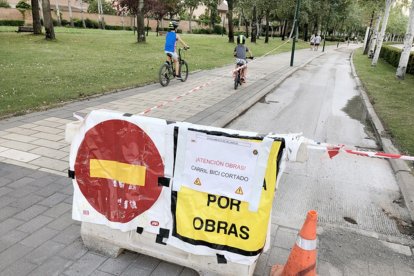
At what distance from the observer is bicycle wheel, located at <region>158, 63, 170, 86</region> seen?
38.7ft

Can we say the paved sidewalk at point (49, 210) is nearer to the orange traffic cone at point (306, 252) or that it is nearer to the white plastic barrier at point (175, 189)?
the white plastic barrier at point (175, 189)

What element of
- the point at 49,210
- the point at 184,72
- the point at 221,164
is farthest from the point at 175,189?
the point at 184,72

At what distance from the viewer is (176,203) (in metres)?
3.19

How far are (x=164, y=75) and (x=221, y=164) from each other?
30.9ft

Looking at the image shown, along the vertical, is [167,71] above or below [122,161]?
below

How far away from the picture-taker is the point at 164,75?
11953mm

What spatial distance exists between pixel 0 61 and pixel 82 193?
13.4 metres

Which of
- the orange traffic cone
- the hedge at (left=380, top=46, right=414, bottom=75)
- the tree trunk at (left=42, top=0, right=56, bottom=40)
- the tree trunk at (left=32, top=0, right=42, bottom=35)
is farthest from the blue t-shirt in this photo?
the tree trunk at (left=32, top=0, right=42, bottom=35)

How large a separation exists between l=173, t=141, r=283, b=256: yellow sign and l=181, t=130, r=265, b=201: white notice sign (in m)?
0.08

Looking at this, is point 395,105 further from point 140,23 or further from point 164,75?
point 140,23

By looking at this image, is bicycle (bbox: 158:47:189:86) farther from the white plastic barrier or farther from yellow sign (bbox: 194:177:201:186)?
yellow sign (bbox: 194:177:201:186)

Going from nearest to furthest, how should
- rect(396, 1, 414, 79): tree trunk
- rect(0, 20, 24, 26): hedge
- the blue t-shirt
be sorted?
the blue t-shirt, rect(396, 1, 414, 79): tree trunk, rect(0, 20, 24, 26): hedge

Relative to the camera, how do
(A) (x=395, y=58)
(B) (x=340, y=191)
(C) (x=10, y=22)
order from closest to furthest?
(B) (x=340, y=191), (A) (x=395, y=58), (C) (x=10, y=22)

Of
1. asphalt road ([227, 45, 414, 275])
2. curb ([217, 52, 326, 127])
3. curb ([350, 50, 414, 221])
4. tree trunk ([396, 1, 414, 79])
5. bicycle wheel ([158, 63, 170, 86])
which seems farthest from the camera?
tree trunk ([396, 1, 414, 79])
